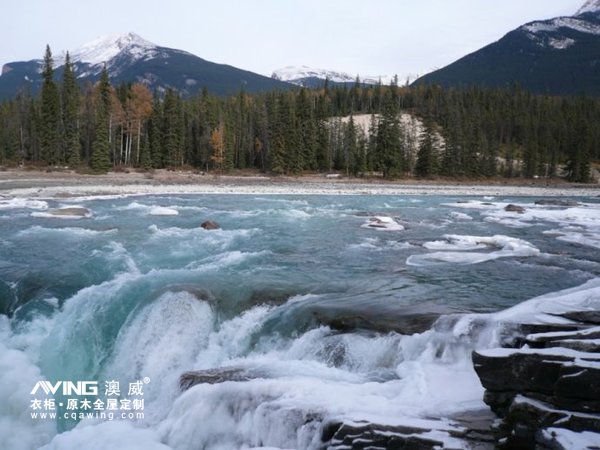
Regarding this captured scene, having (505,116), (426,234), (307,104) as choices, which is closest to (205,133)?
(307,104)

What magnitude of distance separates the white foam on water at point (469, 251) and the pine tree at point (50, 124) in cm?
5843

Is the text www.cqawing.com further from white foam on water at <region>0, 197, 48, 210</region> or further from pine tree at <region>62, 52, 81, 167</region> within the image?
pine tree at <region>62, 52, 81, 167</region>

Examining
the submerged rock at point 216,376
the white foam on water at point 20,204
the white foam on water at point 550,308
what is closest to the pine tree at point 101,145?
the white foam on water at point 20,204

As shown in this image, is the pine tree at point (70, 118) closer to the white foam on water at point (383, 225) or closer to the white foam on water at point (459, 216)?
the white foam on water at point (383, 225)

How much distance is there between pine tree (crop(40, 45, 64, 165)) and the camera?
64.8 meters

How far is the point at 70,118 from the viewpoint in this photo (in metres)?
67.8

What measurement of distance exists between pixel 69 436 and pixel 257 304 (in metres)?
5.48

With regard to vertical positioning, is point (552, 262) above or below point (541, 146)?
below

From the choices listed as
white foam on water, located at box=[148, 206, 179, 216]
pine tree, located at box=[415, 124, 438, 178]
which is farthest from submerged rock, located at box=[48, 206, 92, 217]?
pine tree, located at box=[415, 124, 438, 178]

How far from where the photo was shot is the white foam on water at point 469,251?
18000mm

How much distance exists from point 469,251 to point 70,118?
209 ft

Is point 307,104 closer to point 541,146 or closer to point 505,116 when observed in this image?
point 541,146

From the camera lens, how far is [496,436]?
6.27 m

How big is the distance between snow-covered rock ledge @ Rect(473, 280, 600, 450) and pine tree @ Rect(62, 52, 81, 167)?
6654cm
